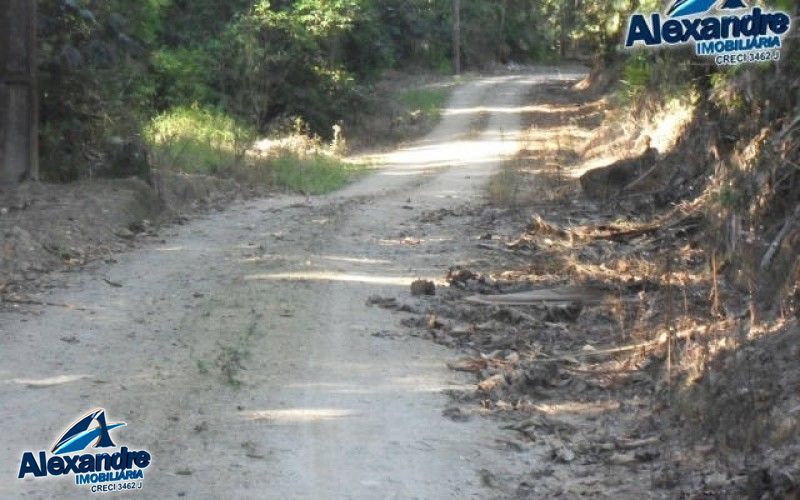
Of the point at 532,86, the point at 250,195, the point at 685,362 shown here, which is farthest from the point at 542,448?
the point at 532,86

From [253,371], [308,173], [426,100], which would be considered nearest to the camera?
[253,371]

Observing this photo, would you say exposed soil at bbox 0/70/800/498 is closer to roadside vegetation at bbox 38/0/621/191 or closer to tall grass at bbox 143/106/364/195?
roadside vegetation at bbox 38/0/621/191

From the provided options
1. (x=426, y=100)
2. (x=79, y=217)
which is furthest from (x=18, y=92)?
(x=426, y=100)

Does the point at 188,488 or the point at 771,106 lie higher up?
the point at 771,106

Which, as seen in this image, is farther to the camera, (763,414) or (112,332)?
(112,332)

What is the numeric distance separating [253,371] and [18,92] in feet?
25.2

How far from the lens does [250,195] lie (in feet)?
61.8

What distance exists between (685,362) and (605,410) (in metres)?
0.69

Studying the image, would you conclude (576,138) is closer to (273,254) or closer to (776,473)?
(273,254)

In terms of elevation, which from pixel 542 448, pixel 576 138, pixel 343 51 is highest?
pixel 343 51

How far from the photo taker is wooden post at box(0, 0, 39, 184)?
14.2 m

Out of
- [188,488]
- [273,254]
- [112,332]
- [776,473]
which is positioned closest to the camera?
[776,473]

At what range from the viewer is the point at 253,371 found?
843 cm

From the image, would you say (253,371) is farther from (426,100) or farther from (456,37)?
(456,37)
